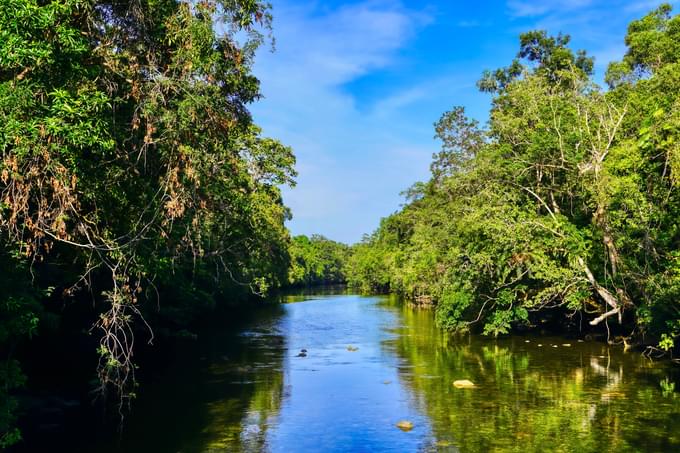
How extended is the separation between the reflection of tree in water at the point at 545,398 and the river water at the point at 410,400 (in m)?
0.05

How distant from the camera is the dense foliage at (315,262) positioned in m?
124

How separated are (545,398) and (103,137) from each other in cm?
1650

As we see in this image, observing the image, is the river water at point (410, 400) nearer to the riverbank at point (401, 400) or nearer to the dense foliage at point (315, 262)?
the riverbank at point (401, 400)

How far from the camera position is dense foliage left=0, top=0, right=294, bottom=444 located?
1098 cm

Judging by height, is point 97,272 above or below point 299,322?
above

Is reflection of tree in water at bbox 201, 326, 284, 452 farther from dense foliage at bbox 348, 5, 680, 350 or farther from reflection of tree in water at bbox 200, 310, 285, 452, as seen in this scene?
dense foliage at bbox 348, 5, 680, 350

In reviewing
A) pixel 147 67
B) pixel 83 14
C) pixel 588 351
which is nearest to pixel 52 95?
pixel 83 14

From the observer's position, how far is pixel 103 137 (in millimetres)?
12562

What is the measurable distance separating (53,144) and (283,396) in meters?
13.3

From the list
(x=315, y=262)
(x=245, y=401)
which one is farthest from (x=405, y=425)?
(x=315, y=262)

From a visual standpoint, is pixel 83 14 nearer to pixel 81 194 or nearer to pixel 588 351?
pixel 81 194

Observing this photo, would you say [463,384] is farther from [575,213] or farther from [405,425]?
[575,213]

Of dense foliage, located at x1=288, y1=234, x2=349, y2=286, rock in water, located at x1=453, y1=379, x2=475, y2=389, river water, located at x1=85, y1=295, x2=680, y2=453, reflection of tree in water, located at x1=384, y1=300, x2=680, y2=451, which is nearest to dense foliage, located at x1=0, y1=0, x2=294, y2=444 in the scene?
river water, located at x1=85, y1=295, x2=680, y2=453

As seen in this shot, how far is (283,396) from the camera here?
21.0 m
